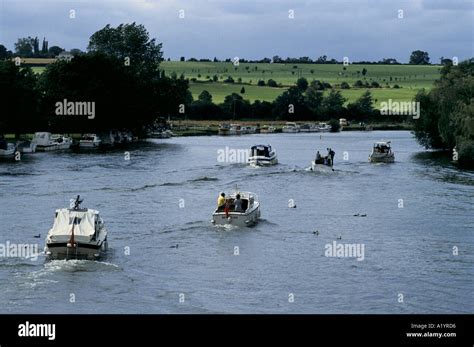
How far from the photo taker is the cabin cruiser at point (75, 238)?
4128cm

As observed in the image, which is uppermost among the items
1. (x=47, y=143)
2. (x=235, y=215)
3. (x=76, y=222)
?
(x=47, y=143)

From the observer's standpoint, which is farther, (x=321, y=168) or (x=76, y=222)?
(x=321, y=168)

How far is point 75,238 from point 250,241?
9771mm

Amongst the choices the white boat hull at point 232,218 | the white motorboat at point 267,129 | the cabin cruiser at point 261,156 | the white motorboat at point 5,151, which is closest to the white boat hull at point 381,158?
the cabin cruiser at point 261,156

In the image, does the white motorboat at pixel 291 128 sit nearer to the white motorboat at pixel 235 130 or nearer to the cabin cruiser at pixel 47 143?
the white motorboat at pixel 235 130

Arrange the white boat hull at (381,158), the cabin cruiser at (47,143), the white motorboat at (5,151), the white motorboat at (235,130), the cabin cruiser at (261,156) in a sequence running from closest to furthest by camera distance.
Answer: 1. the cabin cruiser at (261,156)
2. the white boat hull at (381,158)
3. the white motorboat at (5,151)
4. the cabin cruiser at (47,143)
5. the white motorboat at (235,130)

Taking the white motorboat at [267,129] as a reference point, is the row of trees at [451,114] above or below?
above

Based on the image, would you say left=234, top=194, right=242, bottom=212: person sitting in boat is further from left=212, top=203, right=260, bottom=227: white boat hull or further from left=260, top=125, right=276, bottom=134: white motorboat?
left=260, top=125, right=276, bottom=134: white motorboat

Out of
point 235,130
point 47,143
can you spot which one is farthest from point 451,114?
point 235,130

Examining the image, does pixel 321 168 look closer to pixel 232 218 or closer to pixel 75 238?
pixel 232 218

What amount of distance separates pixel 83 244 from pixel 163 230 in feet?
32.2

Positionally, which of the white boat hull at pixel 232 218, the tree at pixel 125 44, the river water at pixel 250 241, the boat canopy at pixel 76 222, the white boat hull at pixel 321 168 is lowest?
the river water at pixel 250 241

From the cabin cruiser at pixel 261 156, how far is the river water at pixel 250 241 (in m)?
3.10

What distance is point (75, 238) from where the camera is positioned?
136 ft
